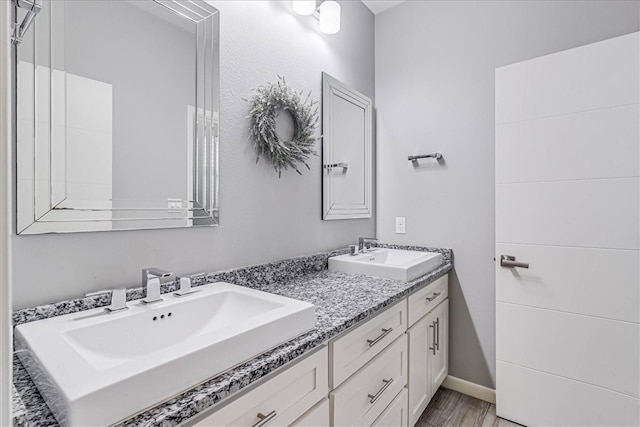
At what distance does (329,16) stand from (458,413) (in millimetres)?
2385

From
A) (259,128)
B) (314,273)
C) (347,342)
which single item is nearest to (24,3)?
(259,128)

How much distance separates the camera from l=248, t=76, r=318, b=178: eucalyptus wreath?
4.82ft

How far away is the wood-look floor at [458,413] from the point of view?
180cm

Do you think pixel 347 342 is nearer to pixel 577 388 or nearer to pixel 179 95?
pixel 179 95

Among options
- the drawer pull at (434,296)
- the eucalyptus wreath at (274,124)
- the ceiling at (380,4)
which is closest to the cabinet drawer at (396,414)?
the drawer pull at (434,296)

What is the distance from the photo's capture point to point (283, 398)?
0.85m

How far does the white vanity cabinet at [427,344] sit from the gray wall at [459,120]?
0.14m

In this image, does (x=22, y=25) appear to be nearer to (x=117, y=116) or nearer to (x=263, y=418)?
(x=117, y=116)

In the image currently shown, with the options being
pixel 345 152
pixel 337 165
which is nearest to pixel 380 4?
pixel 345 152

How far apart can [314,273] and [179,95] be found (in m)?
1.07

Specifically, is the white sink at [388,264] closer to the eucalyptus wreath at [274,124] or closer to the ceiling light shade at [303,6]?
the eucalyptus wreath at [274,124]

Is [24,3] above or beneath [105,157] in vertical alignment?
above

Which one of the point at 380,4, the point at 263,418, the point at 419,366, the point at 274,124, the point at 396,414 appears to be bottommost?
the point at 396,414

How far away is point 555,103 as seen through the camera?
5.44 feet
